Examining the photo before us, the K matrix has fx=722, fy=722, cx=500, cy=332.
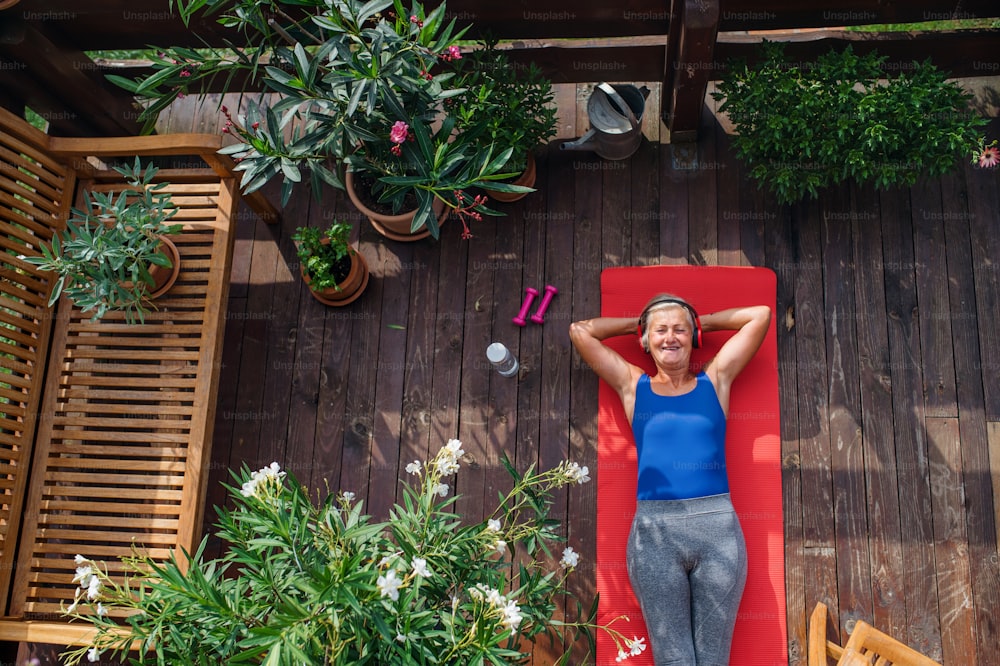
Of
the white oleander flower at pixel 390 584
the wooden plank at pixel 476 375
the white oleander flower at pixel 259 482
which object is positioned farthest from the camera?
the wooden plank at pixel 476 375

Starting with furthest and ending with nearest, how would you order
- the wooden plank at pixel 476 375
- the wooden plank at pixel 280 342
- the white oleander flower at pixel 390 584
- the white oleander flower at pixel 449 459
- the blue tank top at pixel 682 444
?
the wooden plank at pixel 280 342, the wooden plank at pixel 476 375, the blue tank top at pixel 682 444, the white oleander flower at pixel 449 459, the white oleander flower at pixel 390 584

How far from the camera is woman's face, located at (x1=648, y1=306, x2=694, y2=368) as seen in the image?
2732 millimetres

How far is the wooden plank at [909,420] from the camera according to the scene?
278 cm

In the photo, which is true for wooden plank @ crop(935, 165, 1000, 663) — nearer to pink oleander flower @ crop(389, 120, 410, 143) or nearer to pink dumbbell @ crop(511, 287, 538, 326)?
pink dumbbell @ crop(511, 287, 538, 326)

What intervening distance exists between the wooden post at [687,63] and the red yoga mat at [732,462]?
64cm

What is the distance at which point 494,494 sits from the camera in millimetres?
3004

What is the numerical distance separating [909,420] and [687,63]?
5.52 ft

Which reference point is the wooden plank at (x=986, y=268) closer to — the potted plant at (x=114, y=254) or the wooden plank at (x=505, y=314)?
the wooden plank at (x=505, y=314)


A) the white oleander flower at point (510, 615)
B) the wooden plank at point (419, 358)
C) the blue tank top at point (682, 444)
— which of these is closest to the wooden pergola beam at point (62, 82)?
the wooden plank at point (419, 358)

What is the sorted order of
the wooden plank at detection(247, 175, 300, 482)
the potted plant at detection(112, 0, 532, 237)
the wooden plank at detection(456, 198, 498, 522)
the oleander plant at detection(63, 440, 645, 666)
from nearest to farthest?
the oleander plant at detection(63, 440, 645, 666) → the potted plant at detection(112, 0, 532, 237) → the wooden plank at detection(456, 198, 498, 522) → the wooden plank at detection(247, 175, 300, 482)

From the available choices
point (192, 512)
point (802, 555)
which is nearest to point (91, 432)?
point (192, 512)

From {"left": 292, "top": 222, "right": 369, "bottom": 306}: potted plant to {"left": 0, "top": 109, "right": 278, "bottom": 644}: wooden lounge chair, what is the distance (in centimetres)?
30

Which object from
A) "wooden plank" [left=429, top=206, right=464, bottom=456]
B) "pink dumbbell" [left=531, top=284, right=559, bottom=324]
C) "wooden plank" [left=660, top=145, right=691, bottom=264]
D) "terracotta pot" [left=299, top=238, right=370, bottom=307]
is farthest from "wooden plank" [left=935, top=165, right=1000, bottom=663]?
"terracotta pot" [left=299, top=238, right=370, bottom=307]

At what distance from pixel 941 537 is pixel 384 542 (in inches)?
86.5
